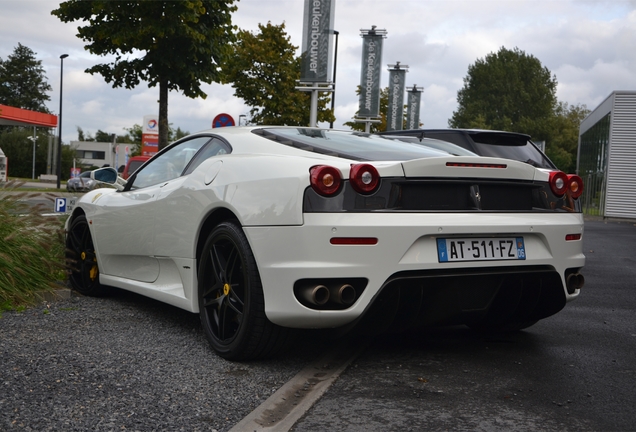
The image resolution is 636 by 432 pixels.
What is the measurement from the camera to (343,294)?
12.1 ft

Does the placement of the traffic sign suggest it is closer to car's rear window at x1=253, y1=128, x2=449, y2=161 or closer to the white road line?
car's rear window at x1=253, y1=128, x2=449, y2=161

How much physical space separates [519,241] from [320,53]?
48.0ft

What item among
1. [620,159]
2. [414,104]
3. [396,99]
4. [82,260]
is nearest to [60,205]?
[82,260]

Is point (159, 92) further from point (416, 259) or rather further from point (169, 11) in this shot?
point (416, 259)

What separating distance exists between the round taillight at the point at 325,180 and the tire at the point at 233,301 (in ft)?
1.72

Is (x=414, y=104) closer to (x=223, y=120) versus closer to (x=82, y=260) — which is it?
(x=223, y=120)

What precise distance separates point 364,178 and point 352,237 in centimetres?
31

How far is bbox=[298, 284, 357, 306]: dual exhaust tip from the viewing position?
366 centimetres

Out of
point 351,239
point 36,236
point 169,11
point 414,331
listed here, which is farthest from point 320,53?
point 351,239

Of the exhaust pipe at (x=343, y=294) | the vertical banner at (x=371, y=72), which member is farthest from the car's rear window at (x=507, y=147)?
the vertical banner at (x=371, y=72)

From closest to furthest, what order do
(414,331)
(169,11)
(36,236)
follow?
(414,331), (36,236), (169,11)

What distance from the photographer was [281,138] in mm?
4484

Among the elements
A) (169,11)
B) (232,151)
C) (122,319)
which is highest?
(169,11)

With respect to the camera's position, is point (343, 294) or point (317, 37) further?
point (317, 37)
